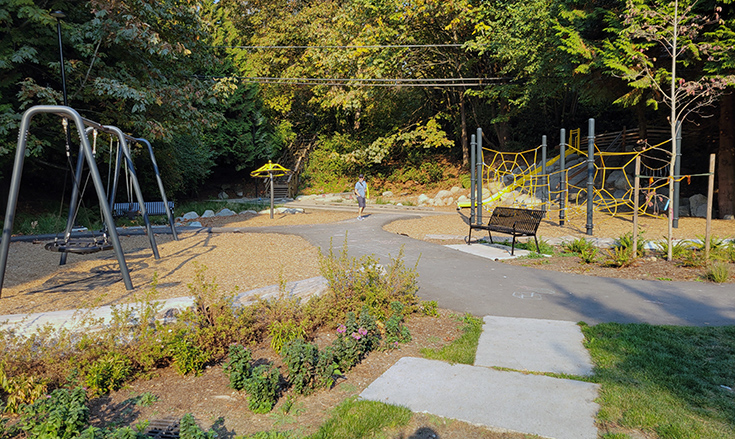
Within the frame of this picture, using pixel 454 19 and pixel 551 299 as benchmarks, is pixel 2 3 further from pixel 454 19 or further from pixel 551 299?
pixel 454 19

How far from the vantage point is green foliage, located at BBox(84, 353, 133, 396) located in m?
3.44

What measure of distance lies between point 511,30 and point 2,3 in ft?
57.6

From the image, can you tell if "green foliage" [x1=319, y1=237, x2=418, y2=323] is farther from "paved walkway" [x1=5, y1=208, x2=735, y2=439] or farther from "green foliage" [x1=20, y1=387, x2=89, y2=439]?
"green foliage" [x1=20, y1=387, x2=89, y2=439]

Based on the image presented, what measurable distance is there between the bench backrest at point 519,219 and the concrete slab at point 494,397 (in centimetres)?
563

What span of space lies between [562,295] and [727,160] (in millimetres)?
11728

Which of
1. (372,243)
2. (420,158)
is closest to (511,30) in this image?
(420,158)

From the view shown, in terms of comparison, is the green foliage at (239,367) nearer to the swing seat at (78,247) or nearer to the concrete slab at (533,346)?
the concrete slab at (533,346)

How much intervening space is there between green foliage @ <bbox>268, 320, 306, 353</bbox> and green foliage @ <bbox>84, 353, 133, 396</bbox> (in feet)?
3.80

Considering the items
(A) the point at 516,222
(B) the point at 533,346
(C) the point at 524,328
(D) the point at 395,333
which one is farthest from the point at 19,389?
(A) the point at 516,222

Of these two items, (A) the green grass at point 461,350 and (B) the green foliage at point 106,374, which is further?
(A) the green grass at point 461,350

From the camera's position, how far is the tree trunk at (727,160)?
14.0 metres

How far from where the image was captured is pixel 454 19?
75.2ft

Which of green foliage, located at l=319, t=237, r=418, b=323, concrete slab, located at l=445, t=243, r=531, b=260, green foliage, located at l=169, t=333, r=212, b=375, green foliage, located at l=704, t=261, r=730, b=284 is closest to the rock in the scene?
concrete slab, located at l=445, t=243, r=531, b=260

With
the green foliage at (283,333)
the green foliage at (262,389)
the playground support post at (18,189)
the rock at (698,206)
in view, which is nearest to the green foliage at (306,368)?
the green foliage at (262,389)
